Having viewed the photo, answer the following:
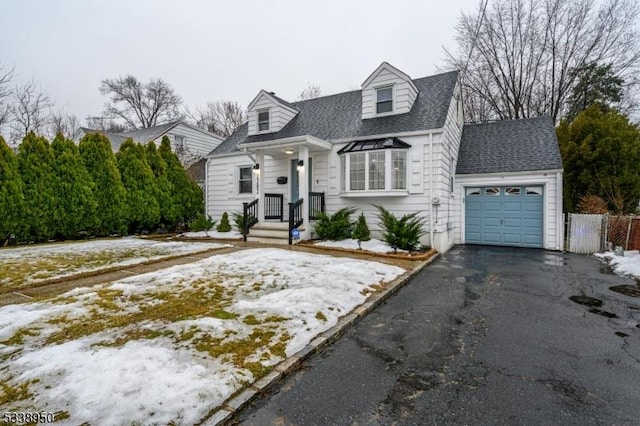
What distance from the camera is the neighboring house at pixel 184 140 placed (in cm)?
2014

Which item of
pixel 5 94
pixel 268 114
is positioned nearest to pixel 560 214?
pixel 268 114

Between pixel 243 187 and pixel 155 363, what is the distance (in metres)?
10.9

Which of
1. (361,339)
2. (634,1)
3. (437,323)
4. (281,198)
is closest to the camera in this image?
(361,339)

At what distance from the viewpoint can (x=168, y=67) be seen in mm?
29625

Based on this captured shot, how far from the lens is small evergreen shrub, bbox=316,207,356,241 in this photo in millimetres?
9602

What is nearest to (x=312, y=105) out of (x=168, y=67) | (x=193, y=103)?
(x=168, y=67)

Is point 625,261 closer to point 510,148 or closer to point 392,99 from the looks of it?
point 510,148

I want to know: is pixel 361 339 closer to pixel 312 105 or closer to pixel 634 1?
pixel 312 105

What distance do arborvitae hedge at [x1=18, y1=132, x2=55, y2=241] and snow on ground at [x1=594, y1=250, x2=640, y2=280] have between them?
49.8 feet

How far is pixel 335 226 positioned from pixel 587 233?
25.0 feet

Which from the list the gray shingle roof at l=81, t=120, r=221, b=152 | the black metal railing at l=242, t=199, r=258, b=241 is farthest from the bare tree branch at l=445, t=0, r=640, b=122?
the gray shingle roof at l=81, t=120, r=221, b=152

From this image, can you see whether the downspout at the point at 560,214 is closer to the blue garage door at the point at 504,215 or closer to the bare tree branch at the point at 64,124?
the blue garage door at the point at 504,215

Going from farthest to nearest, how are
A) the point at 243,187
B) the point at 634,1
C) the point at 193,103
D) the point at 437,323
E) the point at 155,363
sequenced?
the point at 193,103 < the point at 634,1 < the point at 243,187 < the point at 437,323 < the point at 155,363

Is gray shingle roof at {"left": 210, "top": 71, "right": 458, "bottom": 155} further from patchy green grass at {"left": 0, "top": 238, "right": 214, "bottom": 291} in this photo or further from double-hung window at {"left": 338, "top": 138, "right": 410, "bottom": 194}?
patchy green grass at {"left": 0, "top": 238, "right": 214, "bottom": 291}
